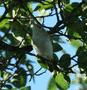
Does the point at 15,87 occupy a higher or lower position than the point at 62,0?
lower

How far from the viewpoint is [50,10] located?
3.93 ft

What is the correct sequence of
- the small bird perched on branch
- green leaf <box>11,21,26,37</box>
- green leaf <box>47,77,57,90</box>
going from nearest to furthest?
the small bird perched on branch < green leaf <box>11,21,26,37</box> < green leaf <box>47,77,57,90</box>

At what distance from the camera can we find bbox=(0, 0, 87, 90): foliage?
1.09 metres

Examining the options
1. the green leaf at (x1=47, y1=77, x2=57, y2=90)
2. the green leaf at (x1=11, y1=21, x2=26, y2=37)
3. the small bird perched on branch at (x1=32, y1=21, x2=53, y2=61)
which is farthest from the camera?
the green leaf at (x1=47, y1=77, x2=57, y2=90)

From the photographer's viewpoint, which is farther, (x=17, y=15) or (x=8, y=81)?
(x=8, y=81)

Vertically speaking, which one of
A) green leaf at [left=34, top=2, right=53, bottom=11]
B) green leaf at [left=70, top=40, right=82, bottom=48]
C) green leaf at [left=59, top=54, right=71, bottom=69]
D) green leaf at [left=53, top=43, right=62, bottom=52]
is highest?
green leaf at [left=34, top=2, right=53, bottom=11]

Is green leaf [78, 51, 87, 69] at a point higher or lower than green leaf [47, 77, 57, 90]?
higher

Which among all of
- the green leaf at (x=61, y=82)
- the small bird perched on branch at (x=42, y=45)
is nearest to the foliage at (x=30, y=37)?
the green leaf at (x=61, y=82)

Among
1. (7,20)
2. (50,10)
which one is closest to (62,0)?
(50,10)

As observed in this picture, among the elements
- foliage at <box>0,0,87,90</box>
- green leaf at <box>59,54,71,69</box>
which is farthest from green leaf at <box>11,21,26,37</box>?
green leaf at <box>59,54,71,69</box>

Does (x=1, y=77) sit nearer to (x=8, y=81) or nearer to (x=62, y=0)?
(x=8, y=81)

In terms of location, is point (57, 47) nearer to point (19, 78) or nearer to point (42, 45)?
point (19, 78)

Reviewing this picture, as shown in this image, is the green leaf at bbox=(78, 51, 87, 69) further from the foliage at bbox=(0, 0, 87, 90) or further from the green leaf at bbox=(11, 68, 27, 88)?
the green leaf at bbox=(11, 68, 27, 88)

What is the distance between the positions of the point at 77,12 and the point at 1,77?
34 cm
